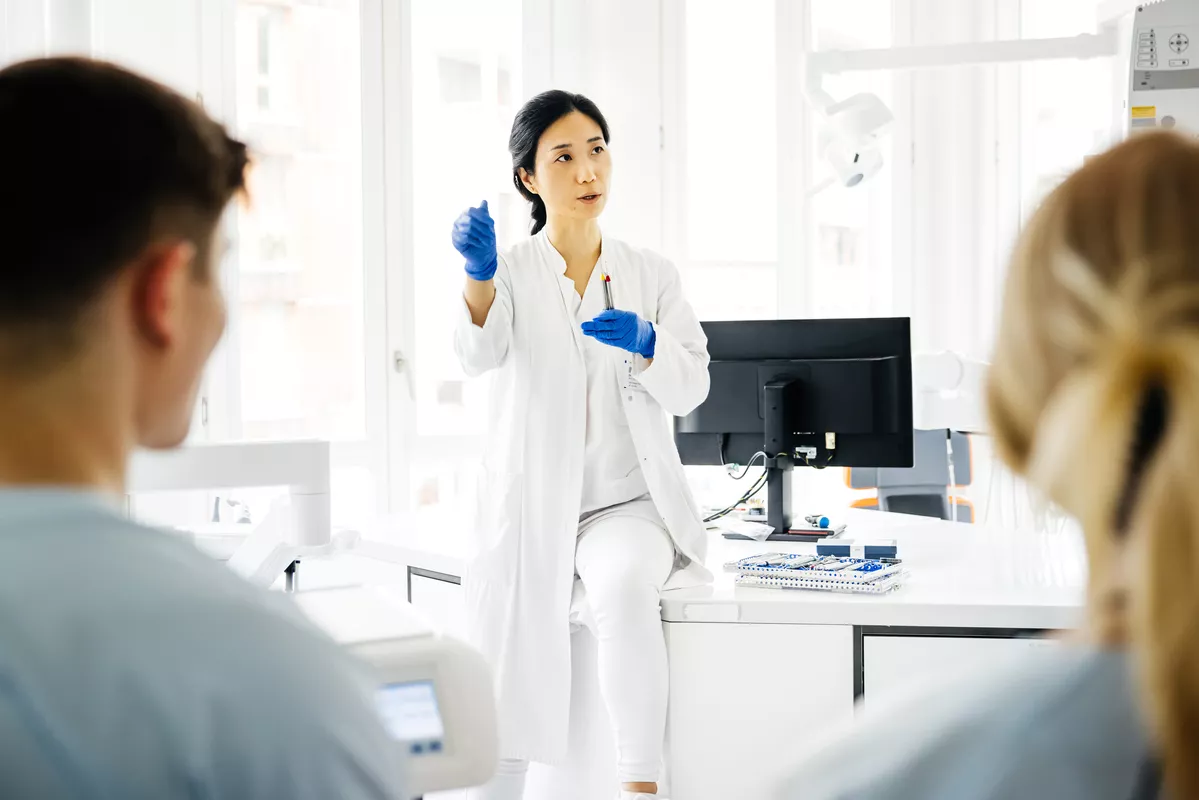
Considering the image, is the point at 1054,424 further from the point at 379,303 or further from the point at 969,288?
the point at 969,288

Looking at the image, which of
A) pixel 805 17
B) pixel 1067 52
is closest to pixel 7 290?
pixel 1067 52

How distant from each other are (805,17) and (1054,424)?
13.0 feet

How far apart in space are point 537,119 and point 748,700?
131 cm

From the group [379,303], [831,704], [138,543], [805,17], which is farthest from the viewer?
[805,17]

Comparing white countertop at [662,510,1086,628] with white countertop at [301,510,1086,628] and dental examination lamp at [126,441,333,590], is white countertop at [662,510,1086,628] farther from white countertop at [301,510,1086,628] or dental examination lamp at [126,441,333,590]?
dental examination lamp at [126,441,333,590]

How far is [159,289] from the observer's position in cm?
62

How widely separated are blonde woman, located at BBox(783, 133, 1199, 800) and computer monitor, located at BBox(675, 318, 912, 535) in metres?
1.81

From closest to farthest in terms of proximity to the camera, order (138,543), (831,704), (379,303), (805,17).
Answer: (138,543) → (831,704) → (379,303) → (805,17)

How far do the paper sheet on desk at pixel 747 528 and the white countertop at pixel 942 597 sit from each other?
18cm

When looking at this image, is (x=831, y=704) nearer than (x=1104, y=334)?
No

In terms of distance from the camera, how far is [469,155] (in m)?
3.77

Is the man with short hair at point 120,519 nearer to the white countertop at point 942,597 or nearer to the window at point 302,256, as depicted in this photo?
the white countertop at point 942,597

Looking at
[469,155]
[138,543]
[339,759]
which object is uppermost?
[469,155]

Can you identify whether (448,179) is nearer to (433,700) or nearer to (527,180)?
(527,180)
